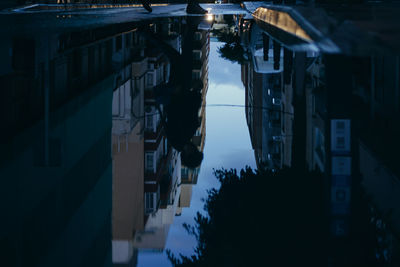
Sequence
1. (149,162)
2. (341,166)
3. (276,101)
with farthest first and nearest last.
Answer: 1. (276,101)
2. (149,162)
3. (341,166)

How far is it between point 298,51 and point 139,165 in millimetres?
4773

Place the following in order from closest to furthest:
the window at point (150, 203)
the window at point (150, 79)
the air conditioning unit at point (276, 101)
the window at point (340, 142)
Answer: the window at point (150, 203) < the window at point (340, 142) < the air conditioning unit at point (276, 101) < the window at point (150, 79)

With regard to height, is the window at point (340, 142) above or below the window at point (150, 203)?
above

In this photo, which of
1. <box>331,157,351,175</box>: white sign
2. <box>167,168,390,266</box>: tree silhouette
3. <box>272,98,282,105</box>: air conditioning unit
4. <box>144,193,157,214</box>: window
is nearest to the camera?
<box>167,168,390,266</box>: tree silhouette

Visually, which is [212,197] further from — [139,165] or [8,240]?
[8,240]

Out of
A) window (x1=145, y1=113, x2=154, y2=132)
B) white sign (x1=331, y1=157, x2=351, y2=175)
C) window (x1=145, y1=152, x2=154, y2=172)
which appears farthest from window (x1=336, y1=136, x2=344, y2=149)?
window (x1=145, y1=113, x2=154, y2=132)

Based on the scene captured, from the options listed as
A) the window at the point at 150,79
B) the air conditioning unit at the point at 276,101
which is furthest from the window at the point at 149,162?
the window at the point at 150,79

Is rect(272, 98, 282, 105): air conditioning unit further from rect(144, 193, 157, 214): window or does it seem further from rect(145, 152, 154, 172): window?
rect(144, 193, 157, 214): window

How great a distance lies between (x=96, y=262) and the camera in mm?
1824

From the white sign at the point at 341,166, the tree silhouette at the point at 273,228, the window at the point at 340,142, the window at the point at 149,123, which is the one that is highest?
the window at the point at 340,142

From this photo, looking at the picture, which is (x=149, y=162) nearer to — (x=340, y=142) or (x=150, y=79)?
(x=340, y=142)

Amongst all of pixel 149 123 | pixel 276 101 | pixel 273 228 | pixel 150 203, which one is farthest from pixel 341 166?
pixel 276 101

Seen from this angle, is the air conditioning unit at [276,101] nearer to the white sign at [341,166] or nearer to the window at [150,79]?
the window at [150,79]

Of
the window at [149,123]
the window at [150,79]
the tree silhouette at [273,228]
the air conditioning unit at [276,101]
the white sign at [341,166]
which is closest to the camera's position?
the tree silhouette at [273,228]
